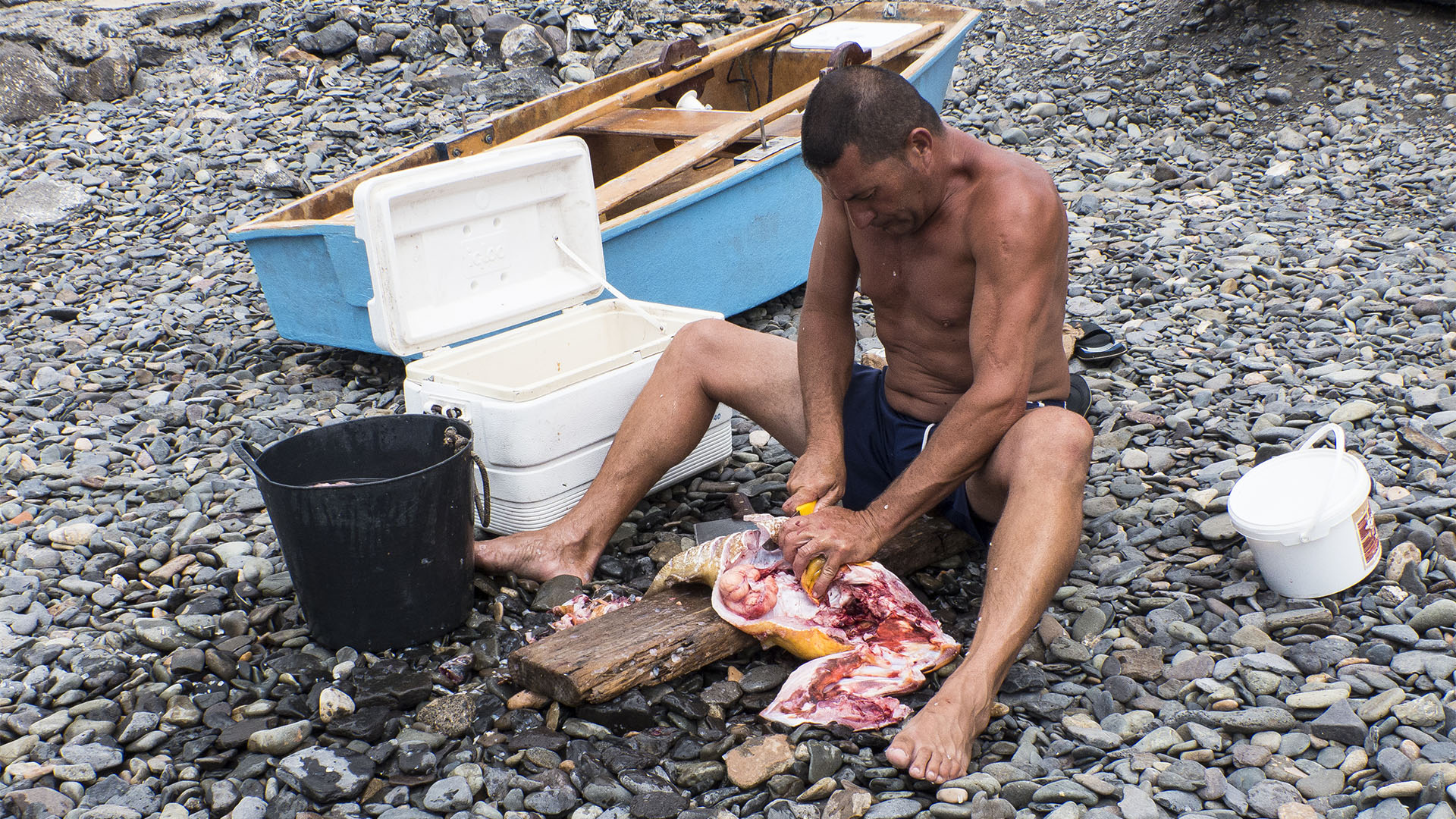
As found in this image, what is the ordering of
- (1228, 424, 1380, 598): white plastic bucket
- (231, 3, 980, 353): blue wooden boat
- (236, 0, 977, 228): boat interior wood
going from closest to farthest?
(1228, 424, 1380, 598): white plastic bucket
(231, 3, 980, 353): blue wooden boat
(236, 0, 977, 228): boat interior wood

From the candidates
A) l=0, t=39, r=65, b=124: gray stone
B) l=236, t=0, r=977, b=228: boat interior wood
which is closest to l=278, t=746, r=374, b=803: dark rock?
l=236, t=0, r=977, b=228: boat interior wood

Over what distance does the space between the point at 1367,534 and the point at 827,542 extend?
1353 millimetres

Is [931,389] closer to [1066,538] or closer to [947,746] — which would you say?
[1066,538]

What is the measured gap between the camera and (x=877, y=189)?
8.92 ft

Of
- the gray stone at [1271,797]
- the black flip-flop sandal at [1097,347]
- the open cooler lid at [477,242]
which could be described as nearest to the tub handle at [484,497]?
the open cooler lid at [477,242]

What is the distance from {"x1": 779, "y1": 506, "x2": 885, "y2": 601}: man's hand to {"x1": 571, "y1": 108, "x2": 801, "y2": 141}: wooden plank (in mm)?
3152

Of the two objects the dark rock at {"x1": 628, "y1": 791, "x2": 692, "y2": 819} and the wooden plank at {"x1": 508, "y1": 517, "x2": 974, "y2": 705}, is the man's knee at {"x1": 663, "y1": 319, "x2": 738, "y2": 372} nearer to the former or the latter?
the wooden plank at {"x1": 508, "y1": 517, "x2": 974, "y2": 705}

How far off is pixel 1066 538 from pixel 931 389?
2.04ft

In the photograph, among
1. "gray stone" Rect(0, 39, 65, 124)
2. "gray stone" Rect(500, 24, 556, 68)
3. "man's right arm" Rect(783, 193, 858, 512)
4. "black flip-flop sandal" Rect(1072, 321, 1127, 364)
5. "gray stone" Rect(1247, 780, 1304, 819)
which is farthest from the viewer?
"gray stone" Rect(500, 24, 556, 68)

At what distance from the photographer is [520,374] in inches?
157

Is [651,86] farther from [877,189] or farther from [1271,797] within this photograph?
[1271,797]

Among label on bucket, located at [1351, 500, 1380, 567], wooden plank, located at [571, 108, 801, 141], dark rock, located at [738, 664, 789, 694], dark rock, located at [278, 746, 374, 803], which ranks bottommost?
dark rock, located at [738, 664, 789, 694]

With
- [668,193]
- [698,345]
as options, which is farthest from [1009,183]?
[668,193]

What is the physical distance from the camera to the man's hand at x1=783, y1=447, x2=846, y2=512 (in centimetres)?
304
